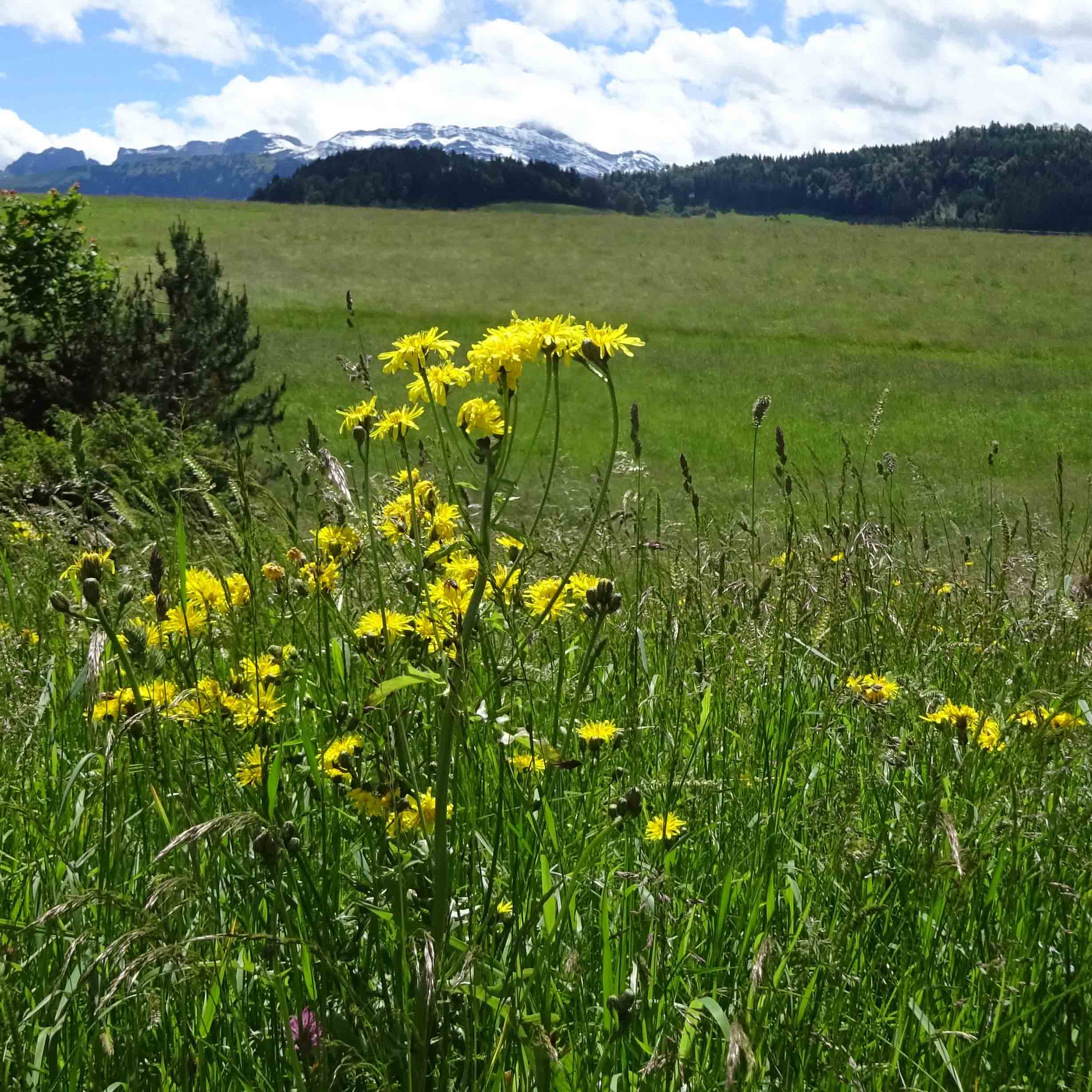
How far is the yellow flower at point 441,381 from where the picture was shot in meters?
1.65

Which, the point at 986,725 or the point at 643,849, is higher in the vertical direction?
the point at 986,725

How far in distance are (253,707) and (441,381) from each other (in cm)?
66

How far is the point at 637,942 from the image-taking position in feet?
5.12

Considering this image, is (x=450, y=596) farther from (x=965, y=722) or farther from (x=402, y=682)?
(x=965, y=722)

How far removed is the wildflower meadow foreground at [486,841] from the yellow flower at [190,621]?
0.03 feet

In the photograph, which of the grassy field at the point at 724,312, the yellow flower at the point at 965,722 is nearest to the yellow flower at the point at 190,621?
the yellow flower at the point at 965,722

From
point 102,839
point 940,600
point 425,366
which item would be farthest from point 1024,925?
point 940,600

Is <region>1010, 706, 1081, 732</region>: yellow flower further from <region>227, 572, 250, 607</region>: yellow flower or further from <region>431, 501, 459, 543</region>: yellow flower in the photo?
<region>227, 572, 250, 607</region>: yellow flower

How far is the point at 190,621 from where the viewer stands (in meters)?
1.85

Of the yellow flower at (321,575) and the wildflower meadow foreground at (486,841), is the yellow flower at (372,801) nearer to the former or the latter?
the wildflower meadow foreground at (486,841)

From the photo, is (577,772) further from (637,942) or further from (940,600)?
(940,600)

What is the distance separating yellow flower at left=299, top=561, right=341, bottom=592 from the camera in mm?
1842

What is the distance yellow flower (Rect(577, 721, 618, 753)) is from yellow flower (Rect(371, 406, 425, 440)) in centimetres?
72

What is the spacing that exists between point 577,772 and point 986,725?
937 mm
